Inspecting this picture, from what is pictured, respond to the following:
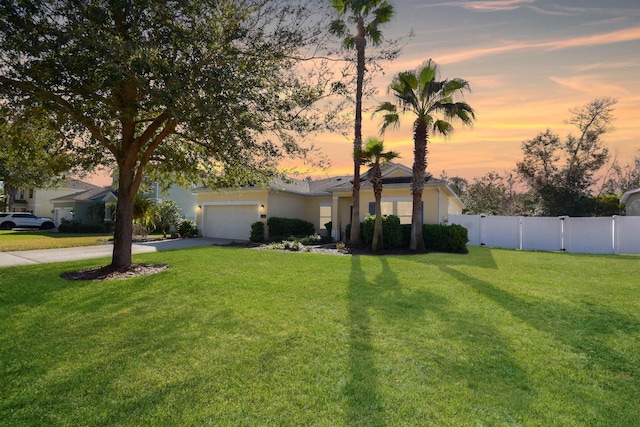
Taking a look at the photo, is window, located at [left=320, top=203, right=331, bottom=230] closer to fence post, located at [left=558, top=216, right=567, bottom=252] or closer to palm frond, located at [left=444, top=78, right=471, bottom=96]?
palm frond, located at [left=444, top=78, right=471, bottom=96]

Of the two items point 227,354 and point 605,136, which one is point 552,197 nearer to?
point 605,136

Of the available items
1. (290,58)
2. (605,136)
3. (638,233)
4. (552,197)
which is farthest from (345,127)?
(605,136)

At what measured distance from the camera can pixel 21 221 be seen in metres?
29.1

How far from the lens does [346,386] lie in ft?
9.96

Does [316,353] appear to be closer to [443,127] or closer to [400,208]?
[443,127]

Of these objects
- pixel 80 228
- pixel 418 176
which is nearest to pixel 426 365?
pixel 418 176

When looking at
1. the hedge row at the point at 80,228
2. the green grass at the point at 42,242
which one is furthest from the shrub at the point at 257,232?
the hedge row at the point at 80,228

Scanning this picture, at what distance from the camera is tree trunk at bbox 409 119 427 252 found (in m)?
13.9

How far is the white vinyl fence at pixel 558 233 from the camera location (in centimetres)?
1500

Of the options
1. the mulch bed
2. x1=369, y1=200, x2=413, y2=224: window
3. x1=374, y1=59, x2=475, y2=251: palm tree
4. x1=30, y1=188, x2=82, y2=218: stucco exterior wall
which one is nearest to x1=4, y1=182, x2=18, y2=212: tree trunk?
x1=30, y1=188, x2=82, y2=218: stucco exterior wall

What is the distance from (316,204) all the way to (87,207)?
2259 cm

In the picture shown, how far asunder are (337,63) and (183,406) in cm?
926

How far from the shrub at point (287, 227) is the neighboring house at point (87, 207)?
16.8 metres

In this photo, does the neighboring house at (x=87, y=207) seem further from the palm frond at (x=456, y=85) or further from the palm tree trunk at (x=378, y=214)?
the palm frond at (x=456, y=85)
